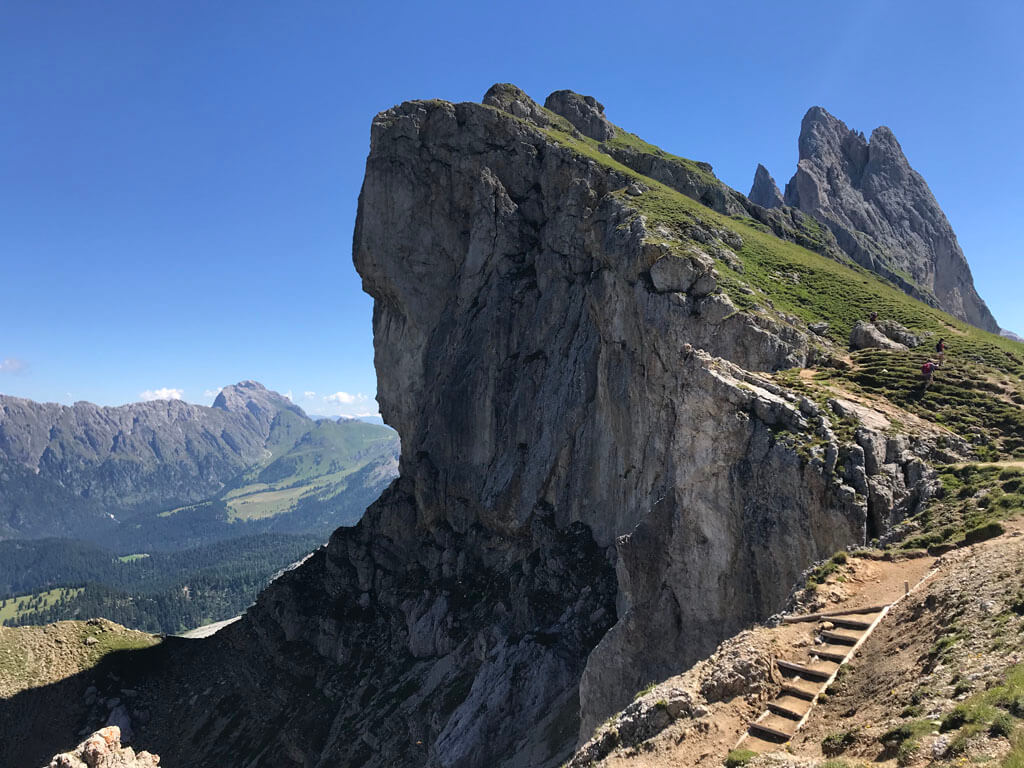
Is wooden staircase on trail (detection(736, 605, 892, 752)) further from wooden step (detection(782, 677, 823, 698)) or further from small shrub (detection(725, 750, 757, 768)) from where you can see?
small shrub (detection(725, 750, 757, 768))

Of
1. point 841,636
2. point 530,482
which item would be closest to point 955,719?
point 841,636

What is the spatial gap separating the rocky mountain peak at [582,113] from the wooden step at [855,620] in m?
99.5

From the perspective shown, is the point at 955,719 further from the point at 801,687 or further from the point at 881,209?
the point at 881,209

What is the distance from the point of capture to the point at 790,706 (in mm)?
15469

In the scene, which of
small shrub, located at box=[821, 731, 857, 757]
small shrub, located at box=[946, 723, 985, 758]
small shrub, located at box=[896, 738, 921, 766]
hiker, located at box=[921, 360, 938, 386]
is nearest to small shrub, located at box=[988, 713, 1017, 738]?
small shrub, located at box=[946, 723, 985, 758]

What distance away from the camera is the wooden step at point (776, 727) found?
14.5m

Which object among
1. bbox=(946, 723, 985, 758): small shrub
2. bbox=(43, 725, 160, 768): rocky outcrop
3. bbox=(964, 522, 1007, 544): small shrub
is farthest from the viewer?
bbox=(43, 725, 160, 768): rocky outcrop

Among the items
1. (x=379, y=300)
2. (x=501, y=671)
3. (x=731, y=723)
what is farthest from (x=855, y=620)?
(x=379, y=300)

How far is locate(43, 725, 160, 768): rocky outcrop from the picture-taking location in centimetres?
3183

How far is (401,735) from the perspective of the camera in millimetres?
56875

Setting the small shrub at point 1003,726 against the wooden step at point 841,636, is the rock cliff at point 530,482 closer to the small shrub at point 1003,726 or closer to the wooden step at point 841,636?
the wooden step at point 841,636

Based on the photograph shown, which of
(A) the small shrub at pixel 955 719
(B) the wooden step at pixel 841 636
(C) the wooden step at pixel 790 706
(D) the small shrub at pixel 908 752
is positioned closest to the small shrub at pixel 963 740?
(A) the small shrub at pixel 955 719

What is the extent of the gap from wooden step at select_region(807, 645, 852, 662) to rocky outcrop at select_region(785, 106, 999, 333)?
112 m

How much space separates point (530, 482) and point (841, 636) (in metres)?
49.9
